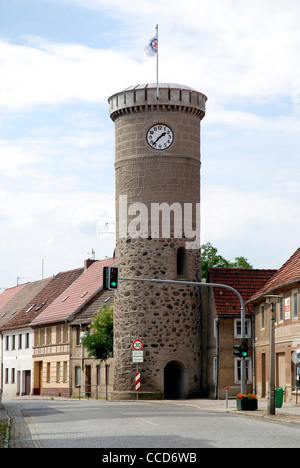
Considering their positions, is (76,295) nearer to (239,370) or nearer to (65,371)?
(65,371)

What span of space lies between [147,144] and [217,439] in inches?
1237

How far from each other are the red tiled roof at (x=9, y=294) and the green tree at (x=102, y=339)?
111 feet

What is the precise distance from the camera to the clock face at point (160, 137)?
48.1 metres

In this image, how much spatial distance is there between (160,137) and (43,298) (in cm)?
3097

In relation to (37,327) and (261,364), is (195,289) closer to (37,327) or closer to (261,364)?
(261,364)

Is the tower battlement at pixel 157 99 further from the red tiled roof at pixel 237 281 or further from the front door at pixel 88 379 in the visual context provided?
the front door at pixel 88 379

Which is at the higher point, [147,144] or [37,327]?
[147,144]

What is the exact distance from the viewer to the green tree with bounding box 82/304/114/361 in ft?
174

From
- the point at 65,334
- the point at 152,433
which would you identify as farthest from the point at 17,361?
the point at 152,433

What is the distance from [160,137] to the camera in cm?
4819

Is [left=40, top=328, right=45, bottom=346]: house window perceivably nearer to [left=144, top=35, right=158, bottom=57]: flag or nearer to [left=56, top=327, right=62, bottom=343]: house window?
[left=56, top=327, right=62, bottom=343]: house window

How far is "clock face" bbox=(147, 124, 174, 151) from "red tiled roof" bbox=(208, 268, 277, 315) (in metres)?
7.72
